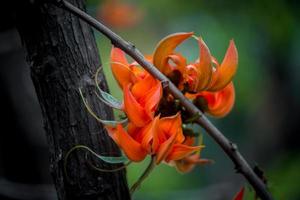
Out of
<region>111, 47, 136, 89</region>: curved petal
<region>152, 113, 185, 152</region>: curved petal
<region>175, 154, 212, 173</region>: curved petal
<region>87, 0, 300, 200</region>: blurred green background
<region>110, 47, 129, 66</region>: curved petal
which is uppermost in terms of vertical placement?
<region>110, 47, 129, 66</region>: curved petal

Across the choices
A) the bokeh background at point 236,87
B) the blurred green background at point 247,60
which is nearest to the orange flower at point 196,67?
the bokeh background at point 236,87

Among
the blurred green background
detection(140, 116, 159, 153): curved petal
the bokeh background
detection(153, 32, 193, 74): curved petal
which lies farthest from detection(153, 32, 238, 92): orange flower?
the blurred green background

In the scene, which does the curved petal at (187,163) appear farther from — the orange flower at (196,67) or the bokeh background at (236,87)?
the bokeh background at (236,87)

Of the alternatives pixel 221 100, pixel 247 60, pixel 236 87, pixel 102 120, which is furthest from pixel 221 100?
pixel 247 60

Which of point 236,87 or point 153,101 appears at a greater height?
point 153,101

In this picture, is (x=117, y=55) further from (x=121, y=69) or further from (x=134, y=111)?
(x=134, y=111)

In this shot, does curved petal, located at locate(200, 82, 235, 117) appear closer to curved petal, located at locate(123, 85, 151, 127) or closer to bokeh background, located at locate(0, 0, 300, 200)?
curved petal, located at locate(123, 85, 151, 127)

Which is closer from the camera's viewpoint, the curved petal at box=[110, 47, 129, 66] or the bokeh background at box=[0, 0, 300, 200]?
the curved petal at box=[110, 47, 129, 66]
